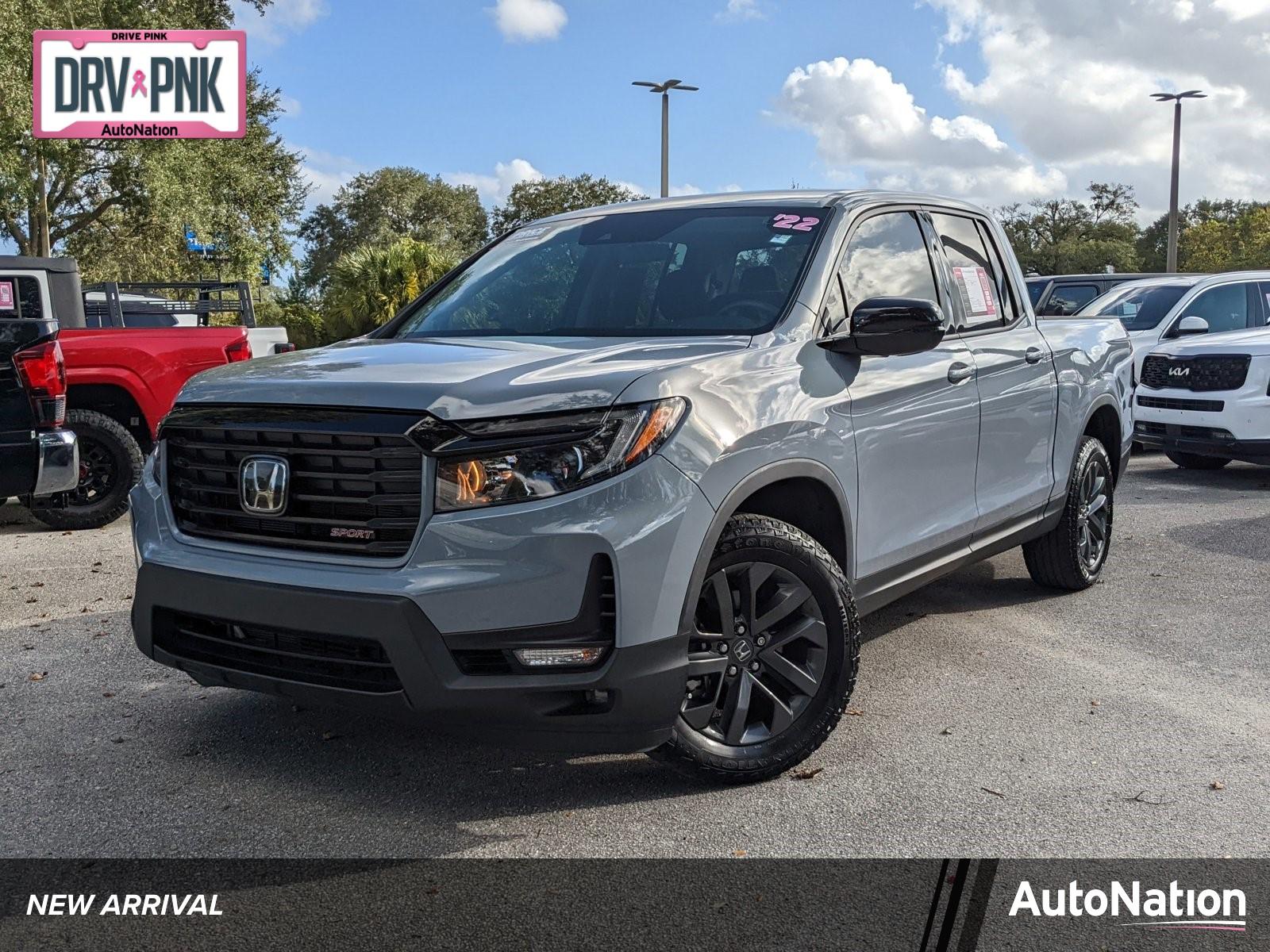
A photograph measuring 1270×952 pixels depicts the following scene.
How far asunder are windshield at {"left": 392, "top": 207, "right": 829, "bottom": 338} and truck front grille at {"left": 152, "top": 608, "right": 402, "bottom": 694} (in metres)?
1.47

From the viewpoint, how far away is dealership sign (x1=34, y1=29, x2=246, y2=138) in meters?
22.1

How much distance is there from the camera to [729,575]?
3750 millimetres

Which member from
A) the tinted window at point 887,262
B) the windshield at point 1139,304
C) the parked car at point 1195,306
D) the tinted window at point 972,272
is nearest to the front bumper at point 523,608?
the tinted window at point 887,262

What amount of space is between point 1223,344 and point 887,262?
24.2 feet

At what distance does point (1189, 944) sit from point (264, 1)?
29682mm

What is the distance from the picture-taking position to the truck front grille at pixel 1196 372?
1074cm

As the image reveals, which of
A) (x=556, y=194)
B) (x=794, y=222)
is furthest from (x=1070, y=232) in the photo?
(x=794, y=222)

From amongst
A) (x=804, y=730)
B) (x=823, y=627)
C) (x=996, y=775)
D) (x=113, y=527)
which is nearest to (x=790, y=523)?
(x=823, y=627)

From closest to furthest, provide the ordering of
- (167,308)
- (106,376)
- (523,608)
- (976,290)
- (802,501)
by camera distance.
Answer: (523,608), (802,501), (976,290), (106,376), (167,308)

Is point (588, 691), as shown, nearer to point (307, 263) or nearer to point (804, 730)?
point (804, 730)

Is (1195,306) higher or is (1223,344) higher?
(1195,306)

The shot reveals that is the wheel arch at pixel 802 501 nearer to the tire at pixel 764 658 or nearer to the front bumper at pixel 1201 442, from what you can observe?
the tire at pixel 764 658

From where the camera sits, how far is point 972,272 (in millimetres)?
5578

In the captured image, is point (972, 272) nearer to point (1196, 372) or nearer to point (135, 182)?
point (1196, 372)
